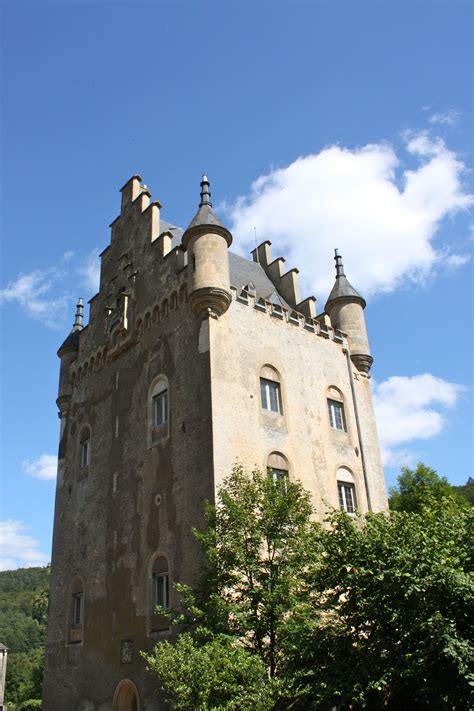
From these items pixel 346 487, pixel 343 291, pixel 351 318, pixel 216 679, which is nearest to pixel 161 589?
pixel 216 679

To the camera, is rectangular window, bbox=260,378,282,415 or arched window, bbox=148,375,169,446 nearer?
arched window, bbox=148,375,169,446

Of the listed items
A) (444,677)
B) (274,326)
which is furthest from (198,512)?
(444,677)

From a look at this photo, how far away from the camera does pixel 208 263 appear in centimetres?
2436

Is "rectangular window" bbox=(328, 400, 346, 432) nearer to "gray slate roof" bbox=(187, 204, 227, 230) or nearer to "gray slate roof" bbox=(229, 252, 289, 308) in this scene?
"gray slate roof" bbox=(229, 252, 289, 308)

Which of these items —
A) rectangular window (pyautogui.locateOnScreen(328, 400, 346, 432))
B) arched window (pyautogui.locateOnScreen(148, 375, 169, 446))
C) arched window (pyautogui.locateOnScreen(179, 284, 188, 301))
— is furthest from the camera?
rectangular window (pyautogui.locateOnScreen(328, 400, 346, 432))

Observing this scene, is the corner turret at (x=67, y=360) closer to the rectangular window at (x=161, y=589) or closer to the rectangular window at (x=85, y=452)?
the rectangular window at (x=85, y=452)

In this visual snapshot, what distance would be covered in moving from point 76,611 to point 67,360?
527 inches

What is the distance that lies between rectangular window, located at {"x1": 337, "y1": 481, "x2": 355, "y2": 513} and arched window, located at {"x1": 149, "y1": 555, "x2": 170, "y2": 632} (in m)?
8.23

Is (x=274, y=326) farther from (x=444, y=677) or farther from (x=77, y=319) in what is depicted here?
(x=444, y=677)

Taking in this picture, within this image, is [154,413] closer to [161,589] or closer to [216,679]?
[161,589]

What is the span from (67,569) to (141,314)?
12.7 m

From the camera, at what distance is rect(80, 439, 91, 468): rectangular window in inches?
1186

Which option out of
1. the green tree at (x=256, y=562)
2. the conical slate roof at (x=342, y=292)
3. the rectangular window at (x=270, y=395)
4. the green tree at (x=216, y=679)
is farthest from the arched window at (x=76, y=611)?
the conical slate roof at (x=342, y=292)

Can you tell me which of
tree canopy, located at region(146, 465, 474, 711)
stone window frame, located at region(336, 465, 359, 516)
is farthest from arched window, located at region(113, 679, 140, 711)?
stone window frame, located at region(336, 465, 359, 516)
